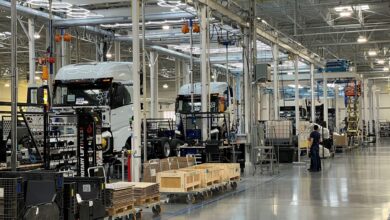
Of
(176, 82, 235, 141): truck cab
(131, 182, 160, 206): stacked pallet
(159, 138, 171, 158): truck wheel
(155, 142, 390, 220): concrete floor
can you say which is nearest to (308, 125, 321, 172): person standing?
(155, 142, 390, 220): concrete floor

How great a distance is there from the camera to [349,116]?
1369 inches

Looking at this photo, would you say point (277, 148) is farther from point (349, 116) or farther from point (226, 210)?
point (349, 116)

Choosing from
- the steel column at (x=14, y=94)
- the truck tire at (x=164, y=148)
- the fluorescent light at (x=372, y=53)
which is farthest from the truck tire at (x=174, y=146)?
the fluorescent light at (x=372, y=53)

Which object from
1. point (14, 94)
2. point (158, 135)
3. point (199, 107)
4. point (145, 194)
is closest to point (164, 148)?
point (158, 135)

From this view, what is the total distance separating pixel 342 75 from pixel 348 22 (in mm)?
3545

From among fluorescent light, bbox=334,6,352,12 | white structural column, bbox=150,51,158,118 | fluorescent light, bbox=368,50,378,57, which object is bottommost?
white structural column, bbox=150,51,158,118

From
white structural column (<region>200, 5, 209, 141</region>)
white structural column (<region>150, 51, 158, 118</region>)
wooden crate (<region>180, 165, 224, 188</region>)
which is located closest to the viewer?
wooden crate (<region>180, 165, 224, 188</region>)

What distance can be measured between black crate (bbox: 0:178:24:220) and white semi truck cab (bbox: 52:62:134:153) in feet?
→ 26.4

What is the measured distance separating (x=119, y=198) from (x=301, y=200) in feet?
15.8

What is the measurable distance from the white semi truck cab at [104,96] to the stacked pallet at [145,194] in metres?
4.85

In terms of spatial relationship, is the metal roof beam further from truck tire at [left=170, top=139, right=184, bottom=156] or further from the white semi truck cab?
truck tire at [left=170, top=139, right=184, bottom=156]

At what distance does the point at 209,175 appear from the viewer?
1241 centimetres

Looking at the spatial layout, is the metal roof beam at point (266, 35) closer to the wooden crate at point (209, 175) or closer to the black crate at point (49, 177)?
the wooden crate at point (209, 175)

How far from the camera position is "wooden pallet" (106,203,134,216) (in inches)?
335
